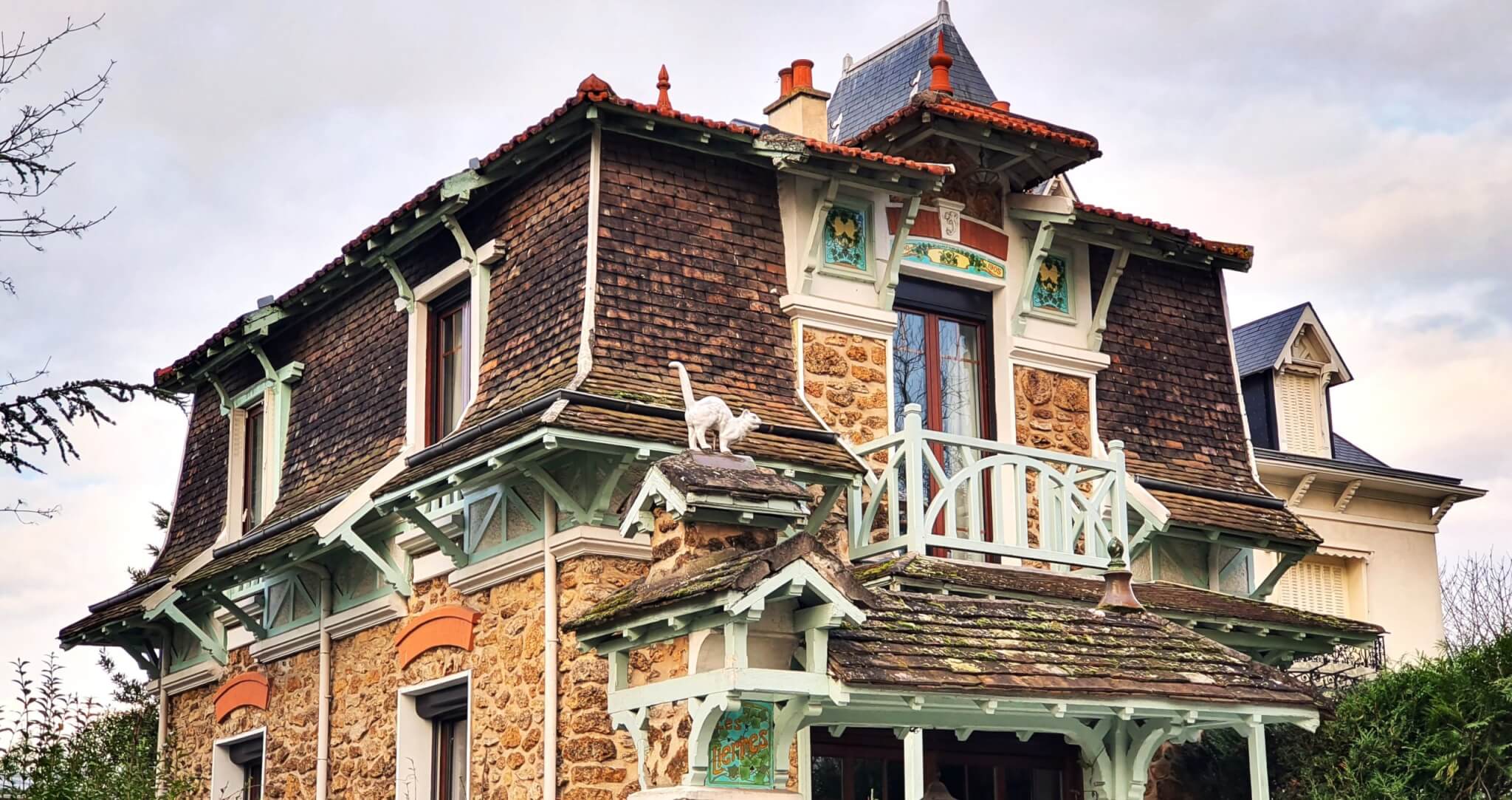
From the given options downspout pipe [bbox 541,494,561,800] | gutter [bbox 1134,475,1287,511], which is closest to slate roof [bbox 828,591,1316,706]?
downspout pipe [bbox 541,494,561,800]

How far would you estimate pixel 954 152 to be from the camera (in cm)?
1490

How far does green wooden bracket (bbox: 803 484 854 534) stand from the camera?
43.1 feet

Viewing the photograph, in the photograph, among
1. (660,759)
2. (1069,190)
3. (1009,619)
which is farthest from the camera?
(1069,190)

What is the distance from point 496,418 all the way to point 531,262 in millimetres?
1644

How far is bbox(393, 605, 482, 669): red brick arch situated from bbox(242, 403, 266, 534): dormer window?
3827 mm

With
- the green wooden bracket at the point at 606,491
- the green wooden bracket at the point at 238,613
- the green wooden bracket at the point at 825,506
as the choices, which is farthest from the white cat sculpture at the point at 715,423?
the green wooden bracket at the point at 238,613

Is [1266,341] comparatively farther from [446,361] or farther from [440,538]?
[440,538]

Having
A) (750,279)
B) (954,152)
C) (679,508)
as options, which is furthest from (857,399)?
(679,508)

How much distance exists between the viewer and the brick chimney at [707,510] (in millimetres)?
10227

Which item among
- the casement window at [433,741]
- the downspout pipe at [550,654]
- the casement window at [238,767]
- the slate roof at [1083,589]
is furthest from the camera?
the casement window at [238,767]

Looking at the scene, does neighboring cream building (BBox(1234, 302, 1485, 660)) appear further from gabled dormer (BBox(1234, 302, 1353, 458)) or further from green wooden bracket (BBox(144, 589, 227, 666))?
green wooden bracket (BBox(144, 589, 227, 666))

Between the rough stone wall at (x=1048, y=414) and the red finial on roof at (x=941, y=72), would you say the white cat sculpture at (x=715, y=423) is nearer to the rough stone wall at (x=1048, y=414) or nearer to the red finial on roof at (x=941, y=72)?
the rough stone wall at (x=1048, y=414)

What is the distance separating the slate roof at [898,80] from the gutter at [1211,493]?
397 cm

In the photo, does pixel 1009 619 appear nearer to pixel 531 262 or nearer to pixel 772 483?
pixel 772 483
